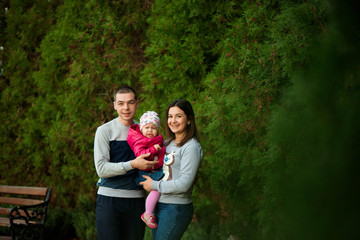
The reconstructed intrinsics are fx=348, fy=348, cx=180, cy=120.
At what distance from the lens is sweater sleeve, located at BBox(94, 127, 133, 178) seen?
2574 mm

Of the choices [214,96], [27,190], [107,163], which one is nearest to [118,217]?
[107,163]

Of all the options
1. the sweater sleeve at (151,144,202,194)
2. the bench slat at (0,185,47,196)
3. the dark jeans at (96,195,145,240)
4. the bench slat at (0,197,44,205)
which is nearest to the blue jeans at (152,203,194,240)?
the sweater sleeve at (151,144,202,194)

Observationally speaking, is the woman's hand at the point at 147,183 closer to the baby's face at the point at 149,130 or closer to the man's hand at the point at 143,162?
the man's hand at the point at 143,162

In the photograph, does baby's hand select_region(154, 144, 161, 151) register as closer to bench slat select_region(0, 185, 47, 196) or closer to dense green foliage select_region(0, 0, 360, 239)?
dense green foliage select_region(0, 0, 360, 239)

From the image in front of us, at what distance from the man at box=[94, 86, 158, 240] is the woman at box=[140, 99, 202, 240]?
0.33 m

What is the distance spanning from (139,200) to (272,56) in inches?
60.8

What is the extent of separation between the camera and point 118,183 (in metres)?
2.69

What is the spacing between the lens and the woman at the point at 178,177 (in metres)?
2.23

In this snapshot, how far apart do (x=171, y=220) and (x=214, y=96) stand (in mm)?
1357

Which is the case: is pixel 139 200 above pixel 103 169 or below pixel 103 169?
below

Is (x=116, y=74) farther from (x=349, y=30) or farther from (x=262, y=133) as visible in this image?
(x=349, y=30)

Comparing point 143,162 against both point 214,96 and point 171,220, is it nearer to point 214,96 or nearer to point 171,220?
point 171,220

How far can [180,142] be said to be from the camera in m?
2.37

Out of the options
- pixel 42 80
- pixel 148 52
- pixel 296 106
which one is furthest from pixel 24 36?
A: pixel 296 106
